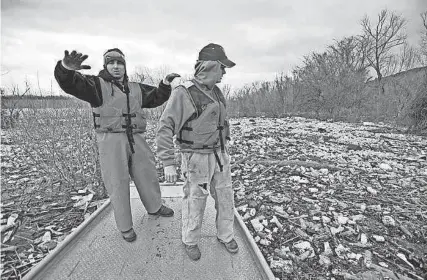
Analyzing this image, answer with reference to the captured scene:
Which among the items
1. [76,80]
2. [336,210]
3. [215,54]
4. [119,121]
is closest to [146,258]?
[119,121]

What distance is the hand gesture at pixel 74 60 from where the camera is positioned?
79.4 inches

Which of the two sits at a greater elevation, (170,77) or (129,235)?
(170,77)

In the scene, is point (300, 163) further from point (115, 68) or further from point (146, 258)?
point (115, 68)

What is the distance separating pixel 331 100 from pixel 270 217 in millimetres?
14961

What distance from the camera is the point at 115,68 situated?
2.44 meters

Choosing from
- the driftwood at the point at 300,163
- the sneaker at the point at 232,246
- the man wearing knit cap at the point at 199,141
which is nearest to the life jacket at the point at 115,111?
the man wearing knit cap at the point at 199,141

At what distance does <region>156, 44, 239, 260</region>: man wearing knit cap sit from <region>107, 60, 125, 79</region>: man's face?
643mm

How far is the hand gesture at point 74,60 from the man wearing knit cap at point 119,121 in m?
0.14

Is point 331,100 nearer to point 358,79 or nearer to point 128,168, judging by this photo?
point 358,79

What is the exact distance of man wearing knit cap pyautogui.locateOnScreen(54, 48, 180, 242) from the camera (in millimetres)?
2391

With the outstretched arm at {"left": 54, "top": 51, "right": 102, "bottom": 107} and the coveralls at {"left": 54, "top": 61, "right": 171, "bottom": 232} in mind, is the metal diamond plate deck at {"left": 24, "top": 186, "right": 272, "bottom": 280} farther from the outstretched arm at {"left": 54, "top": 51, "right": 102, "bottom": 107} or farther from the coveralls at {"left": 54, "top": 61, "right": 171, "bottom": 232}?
the outstretched arm at {"left": 54, "top": 51, "right": 102, "bottom": 107}

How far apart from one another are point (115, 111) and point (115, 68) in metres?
0.41

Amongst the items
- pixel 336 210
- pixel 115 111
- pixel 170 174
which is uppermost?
pixel 115 111

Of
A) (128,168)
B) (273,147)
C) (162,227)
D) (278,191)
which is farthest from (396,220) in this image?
(273,147)
